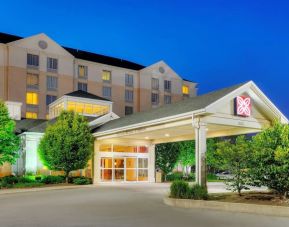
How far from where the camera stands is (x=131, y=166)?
116ft

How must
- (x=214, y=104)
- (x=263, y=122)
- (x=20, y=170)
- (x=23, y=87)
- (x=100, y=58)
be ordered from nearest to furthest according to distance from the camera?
(x=214, y=104), (x=263, y=122), (x=20, y=170), (x=23, y=87), (x=100, y=58)

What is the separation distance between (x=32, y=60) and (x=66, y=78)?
5.68m

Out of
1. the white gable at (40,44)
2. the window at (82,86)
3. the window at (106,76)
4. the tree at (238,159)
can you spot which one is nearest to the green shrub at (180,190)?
the tree at (238,159)

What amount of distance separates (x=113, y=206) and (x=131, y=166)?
19.0m

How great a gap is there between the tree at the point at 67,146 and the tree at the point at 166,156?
941 centimetres

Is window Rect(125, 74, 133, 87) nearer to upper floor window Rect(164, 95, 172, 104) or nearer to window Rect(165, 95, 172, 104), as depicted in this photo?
upper floor window Rect(164, 95, 172, 104)

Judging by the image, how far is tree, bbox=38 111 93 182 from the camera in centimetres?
2931

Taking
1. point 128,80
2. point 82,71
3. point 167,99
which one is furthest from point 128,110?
point 82,71

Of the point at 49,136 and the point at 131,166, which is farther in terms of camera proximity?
the point at 131,166

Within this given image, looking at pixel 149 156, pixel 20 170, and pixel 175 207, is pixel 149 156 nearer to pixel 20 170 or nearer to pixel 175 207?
pixel 20 170

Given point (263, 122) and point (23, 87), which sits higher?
point (23, 87)

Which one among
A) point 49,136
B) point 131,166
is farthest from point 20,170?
point 131,166

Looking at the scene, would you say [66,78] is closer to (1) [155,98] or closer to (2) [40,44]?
(2) [40,44]

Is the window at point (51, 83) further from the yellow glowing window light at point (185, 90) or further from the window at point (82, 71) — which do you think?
the yellow glowing window light at point (185, 90)
